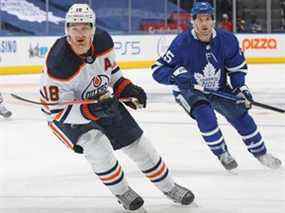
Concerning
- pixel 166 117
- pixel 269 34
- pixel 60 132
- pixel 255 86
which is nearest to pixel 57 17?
pixel 269 34

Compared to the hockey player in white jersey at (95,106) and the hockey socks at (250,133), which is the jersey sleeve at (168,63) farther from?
the hockey player in white jersey at (95,106)

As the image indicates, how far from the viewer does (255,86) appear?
8.56 m

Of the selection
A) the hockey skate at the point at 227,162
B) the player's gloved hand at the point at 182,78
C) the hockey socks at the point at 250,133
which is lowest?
the hockey skate at the point at 227,162

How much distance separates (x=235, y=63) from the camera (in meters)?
3.73

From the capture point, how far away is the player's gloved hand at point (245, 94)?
142 inches

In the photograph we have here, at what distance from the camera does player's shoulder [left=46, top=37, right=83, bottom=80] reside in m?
2.68

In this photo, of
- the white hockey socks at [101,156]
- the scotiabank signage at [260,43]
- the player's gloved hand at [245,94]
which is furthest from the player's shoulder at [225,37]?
the scotiabank signage at [260,43]

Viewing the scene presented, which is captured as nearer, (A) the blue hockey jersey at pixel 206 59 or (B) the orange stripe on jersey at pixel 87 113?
(B) the orange stripe on jersey at pixel 87 113

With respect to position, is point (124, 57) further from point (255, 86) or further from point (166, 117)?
point (166, 117)

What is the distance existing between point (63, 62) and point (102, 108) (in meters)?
0.27

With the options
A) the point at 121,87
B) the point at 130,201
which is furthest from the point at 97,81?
the point at 130,201

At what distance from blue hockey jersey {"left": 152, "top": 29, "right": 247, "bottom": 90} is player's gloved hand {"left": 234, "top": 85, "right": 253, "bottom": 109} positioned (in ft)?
0.10

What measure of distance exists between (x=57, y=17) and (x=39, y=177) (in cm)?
914

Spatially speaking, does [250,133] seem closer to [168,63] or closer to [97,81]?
[168,63]
